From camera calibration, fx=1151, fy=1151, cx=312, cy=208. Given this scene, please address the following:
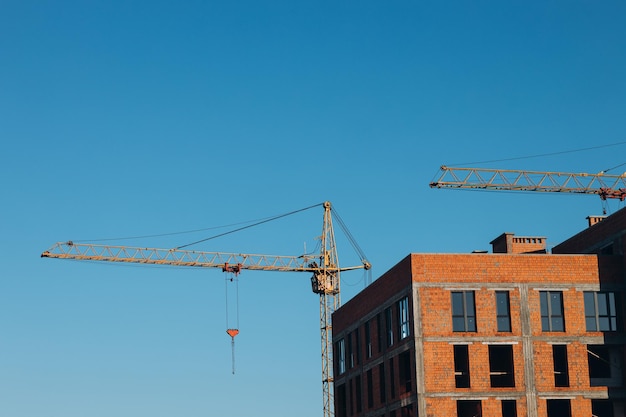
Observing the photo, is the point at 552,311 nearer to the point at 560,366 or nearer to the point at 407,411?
the point at 560,366

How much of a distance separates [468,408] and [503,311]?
6.78 metres

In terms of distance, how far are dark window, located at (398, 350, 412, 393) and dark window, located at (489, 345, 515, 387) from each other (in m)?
5.43

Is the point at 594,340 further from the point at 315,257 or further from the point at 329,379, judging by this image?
the point at 315,257

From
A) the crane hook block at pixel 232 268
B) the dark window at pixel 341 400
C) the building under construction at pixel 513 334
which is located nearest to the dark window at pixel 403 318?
the building under construction at pixel 513 334

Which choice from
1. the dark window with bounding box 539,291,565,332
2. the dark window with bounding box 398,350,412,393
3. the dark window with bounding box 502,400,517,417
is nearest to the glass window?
the dark window with bounding box 398,350,412,393

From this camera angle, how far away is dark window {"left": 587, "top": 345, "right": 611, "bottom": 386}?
249 ft

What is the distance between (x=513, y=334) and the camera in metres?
75.4

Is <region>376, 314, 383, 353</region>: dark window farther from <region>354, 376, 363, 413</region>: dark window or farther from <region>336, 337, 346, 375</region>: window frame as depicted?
<region>336, 337, 346, 375</region>: window frame

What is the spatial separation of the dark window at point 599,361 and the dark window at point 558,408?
2569 mm

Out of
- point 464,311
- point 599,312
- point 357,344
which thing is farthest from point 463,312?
point 357,344

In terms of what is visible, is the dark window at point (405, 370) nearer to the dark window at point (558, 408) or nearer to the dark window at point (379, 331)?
the dark window at point (379, 331)

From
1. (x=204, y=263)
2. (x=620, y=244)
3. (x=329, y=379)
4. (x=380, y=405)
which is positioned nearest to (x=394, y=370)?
(x=380, y=405)

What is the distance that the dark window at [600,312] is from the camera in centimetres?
7638

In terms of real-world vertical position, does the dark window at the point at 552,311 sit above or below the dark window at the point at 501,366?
above
